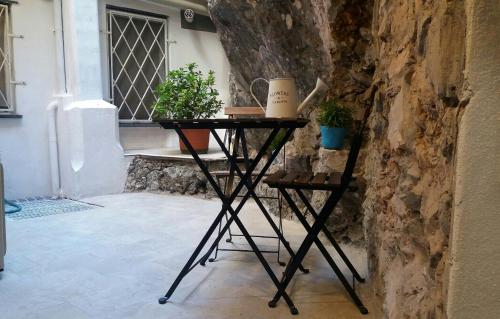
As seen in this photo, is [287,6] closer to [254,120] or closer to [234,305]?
[254,120]

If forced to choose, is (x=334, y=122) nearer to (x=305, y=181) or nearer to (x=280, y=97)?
(x=280, y=97)

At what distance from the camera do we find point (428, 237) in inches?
36.4

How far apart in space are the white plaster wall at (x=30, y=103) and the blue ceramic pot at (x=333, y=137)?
316 centimetres

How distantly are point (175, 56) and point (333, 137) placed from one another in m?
3.36

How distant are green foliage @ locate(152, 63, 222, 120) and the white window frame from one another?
1.40 metres

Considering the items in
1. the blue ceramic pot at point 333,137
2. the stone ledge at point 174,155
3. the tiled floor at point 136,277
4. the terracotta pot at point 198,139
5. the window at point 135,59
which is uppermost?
the window at point 135,59

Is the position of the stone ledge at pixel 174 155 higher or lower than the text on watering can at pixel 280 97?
lower

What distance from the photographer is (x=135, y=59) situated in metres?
Answer: 4.70

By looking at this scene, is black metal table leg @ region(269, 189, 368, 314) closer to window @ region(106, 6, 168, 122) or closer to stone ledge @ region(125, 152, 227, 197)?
stone ledge @ region(125, 152, 227, 197)

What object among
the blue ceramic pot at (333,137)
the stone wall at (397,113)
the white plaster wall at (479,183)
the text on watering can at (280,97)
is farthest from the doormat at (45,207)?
the white plaster wall at (479,183)

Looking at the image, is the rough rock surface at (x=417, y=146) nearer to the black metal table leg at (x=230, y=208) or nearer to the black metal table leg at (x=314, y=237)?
the black metal table leg at (x=314, y=237)

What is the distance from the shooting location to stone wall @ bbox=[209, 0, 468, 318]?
80 centimetres

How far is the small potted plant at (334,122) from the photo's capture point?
7.30ft

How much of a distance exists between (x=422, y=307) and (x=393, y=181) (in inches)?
18.4
